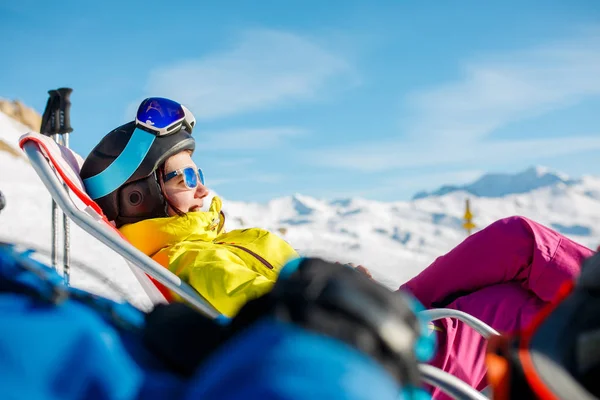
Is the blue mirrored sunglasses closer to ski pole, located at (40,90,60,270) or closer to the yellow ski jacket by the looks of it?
the yellow ski jacket

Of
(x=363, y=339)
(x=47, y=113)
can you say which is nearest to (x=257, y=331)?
(x=363, y=339)

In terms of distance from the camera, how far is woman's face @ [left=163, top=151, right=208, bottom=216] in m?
3.56

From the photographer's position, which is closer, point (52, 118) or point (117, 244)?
point (117, 244)

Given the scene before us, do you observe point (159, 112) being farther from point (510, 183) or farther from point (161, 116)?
point (510, 183)

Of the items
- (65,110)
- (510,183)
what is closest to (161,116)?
(65,110)

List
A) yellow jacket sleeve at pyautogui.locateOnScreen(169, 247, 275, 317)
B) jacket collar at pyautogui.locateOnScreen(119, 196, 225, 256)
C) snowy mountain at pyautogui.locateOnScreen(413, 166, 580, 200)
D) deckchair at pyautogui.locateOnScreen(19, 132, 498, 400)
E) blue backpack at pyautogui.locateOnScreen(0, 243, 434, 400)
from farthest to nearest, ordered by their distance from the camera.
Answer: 1. snowy mountain at pyautogui.locateOnScreen(413, 166, 580, 200)
2. jacket collar at pyautogui.locateOnScreen(119, 196, 225, 256)
3. yellow jacket sleeve at pyautogui.locateOnScreen(169, 247, 275, 317)
4. deckchair at pyautogui.locateOnScreen(19, 132, 498, 400)
5. blue backpack at pyautogui.locateOnScreen(0, 243, 434, 400)

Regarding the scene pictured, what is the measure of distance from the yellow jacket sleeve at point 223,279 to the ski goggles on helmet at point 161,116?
95 centimetres

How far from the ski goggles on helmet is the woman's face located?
0.56 feet

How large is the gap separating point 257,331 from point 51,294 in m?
0.39

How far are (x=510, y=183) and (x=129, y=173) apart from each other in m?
184

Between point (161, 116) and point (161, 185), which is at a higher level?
point (161, 116)

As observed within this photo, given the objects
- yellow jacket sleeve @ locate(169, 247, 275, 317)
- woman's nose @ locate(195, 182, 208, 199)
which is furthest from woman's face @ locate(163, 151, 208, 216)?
yellow jacket sleeve @ locate(169, 247, 275, 317)

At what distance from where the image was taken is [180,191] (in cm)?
357

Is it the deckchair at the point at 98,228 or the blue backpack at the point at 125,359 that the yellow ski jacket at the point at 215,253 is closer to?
the deckchair at the point at 98,228
